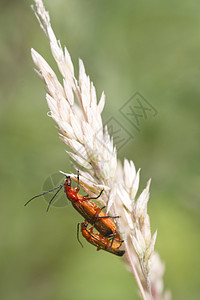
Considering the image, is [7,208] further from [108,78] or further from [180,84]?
[180,84]

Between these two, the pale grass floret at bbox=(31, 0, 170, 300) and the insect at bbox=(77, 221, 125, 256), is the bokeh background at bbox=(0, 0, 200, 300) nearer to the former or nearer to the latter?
the insect at bbox=(77, 221, 125, 256)

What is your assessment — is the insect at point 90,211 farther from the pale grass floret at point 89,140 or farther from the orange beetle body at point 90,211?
the pale grass floret at point 89,140

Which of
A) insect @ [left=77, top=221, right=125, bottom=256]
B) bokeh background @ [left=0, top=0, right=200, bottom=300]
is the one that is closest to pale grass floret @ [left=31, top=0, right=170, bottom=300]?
insect @ [left=77, top=221, right=125, bottom=256]

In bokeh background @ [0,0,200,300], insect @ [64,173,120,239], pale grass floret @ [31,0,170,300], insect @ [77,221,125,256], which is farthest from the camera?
bokeh background @ [0,0,200,300]

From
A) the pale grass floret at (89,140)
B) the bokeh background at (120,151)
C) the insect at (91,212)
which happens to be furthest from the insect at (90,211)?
the bokeh background at (120,151)

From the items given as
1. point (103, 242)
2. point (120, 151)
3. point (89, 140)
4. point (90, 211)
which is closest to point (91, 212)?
point (90, 211)

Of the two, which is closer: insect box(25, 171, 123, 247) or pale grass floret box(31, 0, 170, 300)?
pale grass floret box(31, 0, 170, 300)

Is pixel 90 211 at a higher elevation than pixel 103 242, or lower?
higher

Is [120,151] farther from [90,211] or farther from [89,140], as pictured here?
[89,140]

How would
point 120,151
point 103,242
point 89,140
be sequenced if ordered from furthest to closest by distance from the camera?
point 120,151
point 103,242
point 89,140
